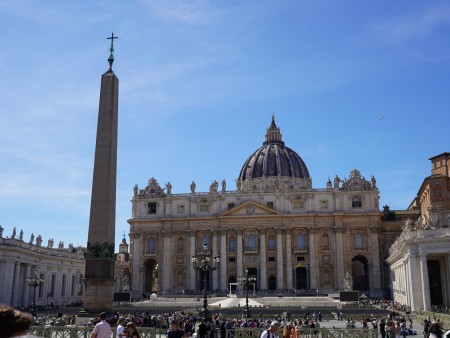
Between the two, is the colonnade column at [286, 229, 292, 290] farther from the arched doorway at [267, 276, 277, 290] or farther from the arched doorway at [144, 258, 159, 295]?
the arched doorway at [144, 258, 159, 295]

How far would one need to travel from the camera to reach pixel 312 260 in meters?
73.9

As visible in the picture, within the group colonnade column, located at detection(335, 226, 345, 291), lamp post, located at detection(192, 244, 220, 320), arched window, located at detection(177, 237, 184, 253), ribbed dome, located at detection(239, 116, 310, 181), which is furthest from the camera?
ribbed dome, located at detection(239, 116, 310, 181)

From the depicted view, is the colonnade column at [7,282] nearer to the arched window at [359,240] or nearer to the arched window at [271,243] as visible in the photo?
the arched window at [271,243]

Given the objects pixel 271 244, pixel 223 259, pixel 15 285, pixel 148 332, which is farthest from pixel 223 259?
pixel 148 332

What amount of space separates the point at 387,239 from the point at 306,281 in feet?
45.9

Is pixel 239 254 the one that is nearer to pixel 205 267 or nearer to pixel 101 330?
pixel 205 267

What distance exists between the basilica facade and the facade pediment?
0.15 metres

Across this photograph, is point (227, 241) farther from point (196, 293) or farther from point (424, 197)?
point (424, 197)

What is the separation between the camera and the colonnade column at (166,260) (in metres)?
76.2

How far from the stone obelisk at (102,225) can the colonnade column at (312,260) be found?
181 ft

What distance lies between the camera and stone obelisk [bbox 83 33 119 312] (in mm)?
20891

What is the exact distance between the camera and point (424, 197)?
70.6 meters

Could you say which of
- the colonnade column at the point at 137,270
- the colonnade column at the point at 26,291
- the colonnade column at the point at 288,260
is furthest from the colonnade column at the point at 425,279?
the colonnade column at the point at 137,270

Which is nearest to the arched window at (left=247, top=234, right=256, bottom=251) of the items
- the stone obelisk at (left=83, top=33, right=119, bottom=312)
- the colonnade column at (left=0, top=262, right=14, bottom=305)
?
the colonnade column at (left=0, top=262, right=14, bottom=305)
